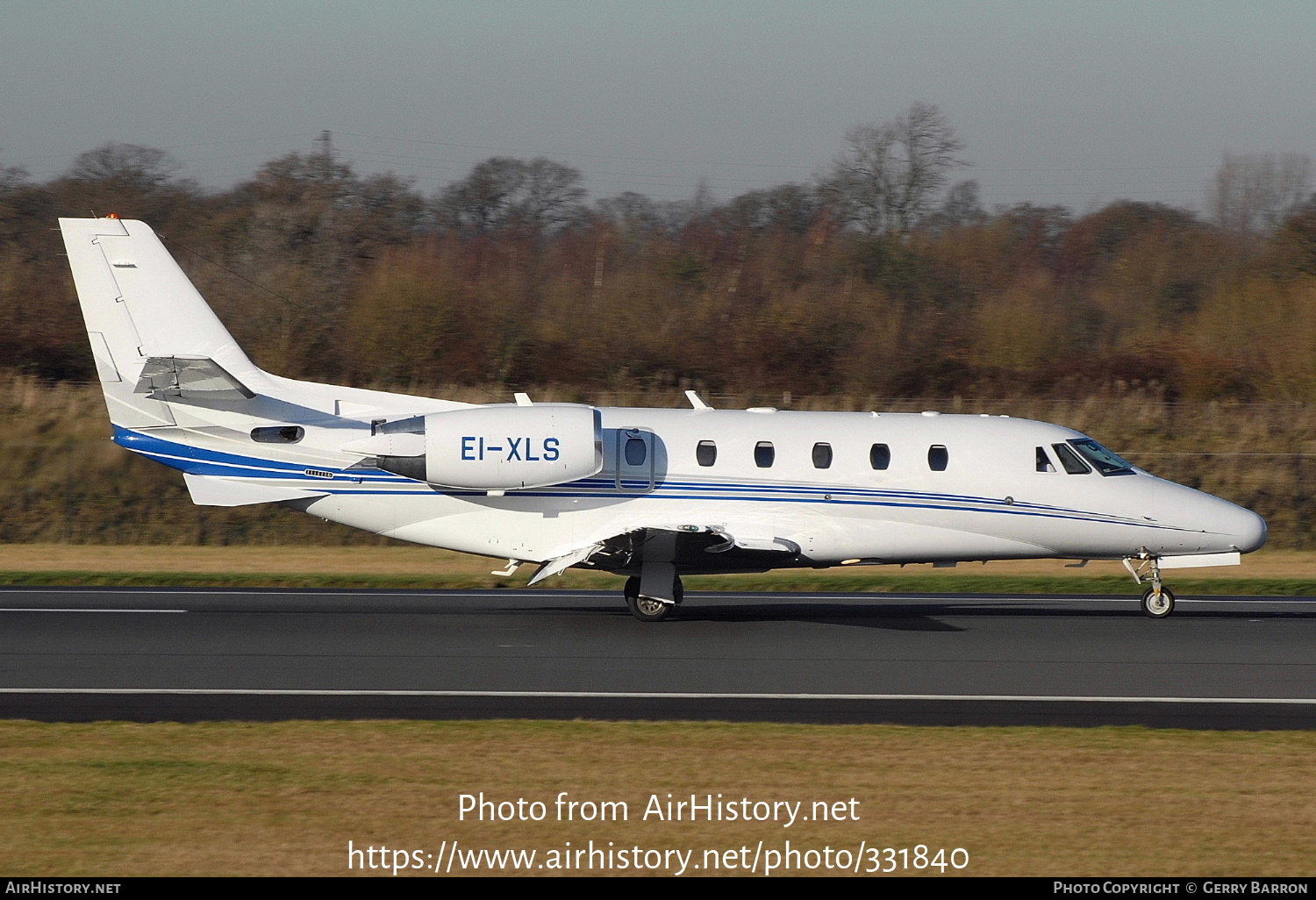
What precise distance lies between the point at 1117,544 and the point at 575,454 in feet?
24.9

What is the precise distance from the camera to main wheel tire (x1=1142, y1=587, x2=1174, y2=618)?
1886cm

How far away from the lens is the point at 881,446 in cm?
1817

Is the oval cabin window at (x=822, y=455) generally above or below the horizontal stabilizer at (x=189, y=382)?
below

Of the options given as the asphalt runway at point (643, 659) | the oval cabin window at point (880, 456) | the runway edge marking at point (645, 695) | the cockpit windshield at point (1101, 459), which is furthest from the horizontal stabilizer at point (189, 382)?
the cockpit windshield at point (1101, 459)

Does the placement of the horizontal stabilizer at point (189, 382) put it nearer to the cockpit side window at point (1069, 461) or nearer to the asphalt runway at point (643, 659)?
the asphalt runway at point (643, 659)

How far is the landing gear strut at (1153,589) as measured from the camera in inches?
742

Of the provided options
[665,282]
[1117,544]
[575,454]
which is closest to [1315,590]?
[1117,544]

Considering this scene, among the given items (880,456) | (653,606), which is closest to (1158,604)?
(880,456)

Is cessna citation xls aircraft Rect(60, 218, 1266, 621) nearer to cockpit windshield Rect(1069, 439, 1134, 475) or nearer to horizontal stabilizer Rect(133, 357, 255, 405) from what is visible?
horizontal stabilizer Rect(133, 357, 255, 405)

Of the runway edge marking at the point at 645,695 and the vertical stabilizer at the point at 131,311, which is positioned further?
the vertical stabilizer at the point at 131,311

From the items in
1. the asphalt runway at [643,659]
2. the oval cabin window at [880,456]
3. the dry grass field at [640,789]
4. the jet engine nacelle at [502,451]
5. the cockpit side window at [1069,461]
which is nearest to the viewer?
the dry grass field at [640,789]

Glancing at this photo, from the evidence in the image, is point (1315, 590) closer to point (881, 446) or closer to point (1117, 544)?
point (1117, 544)

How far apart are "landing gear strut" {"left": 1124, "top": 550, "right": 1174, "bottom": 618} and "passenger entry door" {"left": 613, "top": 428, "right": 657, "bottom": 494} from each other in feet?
22.3
